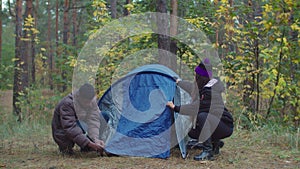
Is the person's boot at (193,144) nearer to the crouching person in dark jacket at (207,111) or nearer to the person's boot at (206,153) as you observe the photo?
the crouching person in dark jacket at (207,111)

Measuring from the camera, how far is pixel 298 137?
5.96 m

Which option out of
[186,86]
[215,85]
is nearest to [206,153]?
[215,85]

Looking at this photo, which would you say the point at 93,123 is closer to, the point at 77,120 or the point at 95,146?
the point at 77,120

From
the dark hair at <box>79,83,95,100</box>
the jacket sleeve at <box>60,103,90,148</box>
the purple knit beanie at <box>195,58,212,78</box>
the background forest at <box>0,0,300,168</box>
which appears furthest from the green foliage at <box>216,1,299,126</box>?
the jacket sleeve at <box>60,103,90,148</box>

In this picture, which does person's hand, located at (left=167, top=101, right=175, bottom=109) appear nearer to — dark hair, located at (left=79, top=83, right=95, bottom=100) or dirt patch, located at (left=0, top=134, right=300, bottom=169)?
dirt patch, located at (left=0, top=134, right=300, bottom=169)

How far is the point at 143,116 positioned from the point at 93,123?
2.40ft

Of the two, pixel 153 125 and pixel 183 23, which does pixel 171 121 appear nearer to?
pixel 153 125

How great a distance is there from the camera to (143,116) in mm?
5273

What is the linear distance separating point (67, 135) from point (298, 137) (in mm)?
3743

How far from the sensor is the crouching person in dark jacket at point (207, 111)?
4785 millimetres

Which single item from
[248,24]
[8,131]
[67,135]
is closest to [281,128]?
[248,24]

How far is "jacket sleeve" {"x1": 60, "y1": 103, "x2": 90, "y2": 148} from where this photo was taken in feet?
15.5

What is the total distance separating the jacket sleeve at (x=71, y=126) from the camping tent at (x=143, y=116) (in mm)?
486

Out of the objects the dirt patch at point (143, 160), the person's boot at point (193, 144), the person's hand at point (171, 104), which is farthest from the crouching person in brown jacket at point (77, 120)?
Result: the person's boot at point (193, 144)
